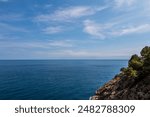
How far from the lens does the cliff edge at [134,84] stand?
29595mm

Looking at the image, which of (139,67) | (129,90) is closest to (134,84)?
(129,90)

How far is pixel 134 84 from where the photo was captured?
109 feet

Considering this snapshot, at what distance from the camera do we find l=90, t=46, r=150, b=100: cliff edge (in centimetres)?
2960

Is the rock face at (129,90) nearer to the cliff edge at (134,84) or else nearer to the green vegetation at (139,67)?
the cliff edge at (134,84)

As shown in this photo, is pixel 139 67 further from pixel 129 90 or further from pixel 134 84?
pixel 129 90

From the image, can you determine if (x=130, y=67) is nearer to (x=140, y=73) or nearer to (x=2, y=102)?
(x=140, y=73)

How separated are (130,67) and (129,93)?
7353 mm

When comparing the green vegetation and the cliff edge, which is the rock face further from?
the green vegetation

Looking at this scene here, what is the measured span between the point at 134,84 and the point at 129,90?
6.43 feet

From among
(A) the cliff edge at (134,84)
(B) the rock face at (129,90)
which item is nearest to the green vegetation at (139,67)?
(A) the cliff edge at (134,84)

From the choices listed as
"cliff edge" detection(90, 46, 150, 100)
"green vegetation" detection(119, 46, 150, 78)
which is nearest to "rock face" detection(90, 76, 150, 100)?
"cliff edge" detection(90, 46, 150, 100)

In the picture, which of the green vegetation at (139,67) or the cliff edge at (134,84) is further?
the green vegetation at (139,67)

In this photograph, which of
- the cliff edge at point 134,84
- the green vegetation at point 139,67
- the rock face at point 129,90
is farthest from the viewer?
the green vegetation at point 139,67

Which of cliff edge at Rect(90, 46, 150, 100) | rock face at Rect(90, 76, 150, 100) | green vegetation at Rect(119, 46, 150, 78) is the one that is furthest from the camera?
green vegetation at Rect(119, 46, 150, 78)
